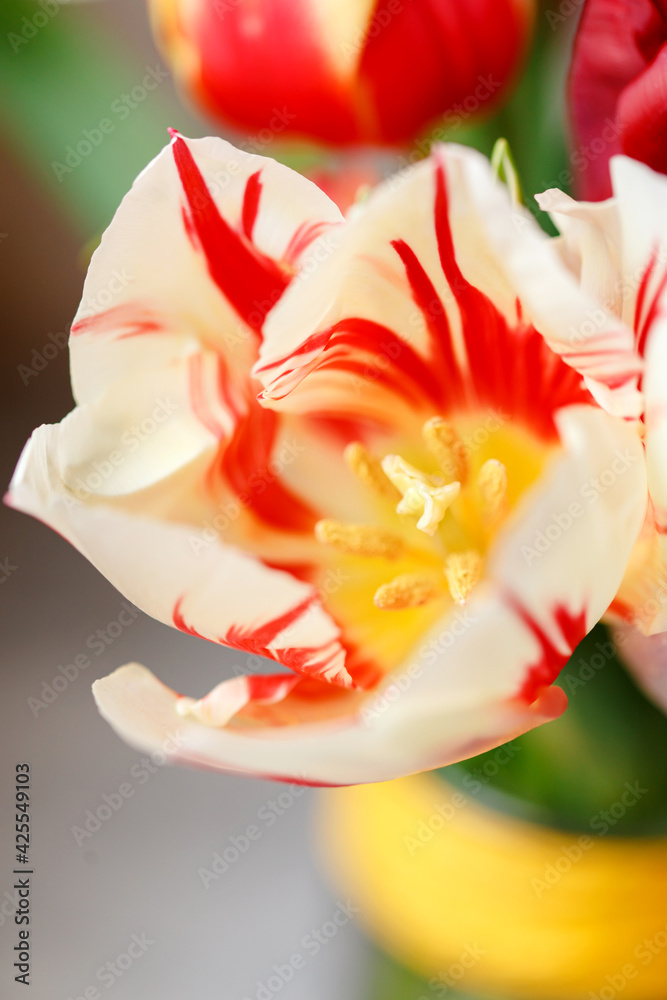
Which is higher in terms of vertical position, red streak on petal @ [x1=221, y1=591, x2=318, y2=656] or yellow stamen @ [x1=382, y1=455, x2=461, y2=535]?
red streak on petal @ [x1=221, y1=591, x2=318, y2=656]

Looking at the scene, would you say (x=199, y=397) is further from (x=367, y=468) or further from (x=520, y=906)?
(x=520, y=906)

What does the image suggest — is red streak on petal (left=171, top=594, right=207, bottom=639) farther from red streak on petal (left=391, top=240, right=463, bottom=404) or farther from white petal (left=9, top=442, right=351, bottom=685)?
red streak on petal (left=391, top=240, right=463, bottom=404)

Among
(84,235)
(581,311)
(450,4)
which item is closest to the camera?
(581,311)

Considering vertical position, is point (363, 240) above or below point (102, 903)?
above

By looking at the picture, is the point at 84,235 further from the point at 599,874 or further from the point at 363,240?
the point at 599,874

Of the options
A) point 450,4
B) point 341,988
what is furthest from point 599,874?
point 450,4

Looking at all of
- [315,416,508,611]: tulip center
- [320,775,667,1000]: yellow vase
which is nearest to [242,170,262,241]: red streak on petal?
[315,416,508,611]: tulip center

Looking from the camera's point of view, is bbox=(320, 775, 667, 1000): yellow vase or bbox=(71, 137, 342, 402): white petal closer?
bbox=(71, 137, 342, 402): white petal

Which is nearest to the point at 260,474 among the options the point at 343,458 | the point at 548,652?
the point at 343,458
